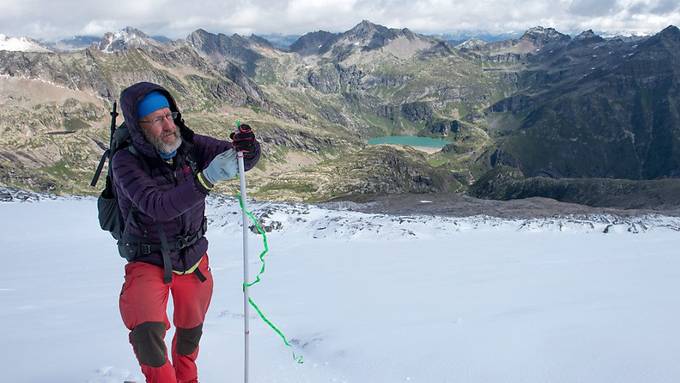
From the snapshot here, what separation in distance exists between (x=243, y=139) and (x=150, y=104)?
1.03m

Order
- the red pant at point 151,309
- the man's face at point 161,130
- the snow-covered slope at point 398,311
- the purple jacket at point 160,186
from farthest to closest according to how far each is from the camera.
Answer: the snow-covered slope at point 398,311 < the man's face at point 161,130 < the red pant at point 151,309 < the purple jacket at point 160,186

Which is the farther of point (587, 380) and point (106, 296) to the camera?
point (106, 296)

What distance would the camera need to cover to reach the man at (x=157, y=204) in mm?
4719

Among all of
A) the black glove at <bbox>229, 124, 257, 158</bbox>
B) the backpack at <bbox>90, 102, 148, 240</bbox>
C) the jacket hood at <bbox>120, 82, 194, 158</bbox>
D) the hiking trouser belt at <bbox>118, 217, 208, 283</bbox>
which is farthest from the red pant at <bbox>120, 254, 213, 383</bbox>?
the black glove at <bbox>229, 124, 257, 158</bbox>

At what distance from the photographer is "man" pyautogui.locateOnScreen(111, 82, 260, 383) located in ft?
15.5

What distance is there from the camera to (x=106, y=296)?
11305mm

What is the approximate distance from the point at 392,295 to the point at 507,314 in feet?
9.16

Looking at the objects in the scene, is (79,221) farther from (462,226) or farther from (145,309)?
(145,309)

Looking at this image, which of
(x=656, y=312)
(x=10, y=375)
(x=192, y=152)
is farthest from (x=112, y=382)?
(x=656, y=312)

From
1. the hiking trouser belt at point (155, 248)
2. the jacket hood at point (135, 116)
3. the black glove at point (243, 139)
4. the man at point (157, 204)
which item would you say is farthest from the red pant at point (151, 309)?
the black glove at point (243, 139)

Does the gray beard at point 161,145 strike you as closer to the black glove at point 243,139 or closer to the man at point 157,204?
the man at point 157,204

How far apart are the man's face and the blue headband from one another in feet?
0.13

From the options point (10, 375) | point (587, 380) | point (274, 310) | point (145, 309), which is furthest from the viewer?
point (274, 310)

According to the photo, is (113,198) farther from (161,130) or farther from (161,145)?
(161,130)
